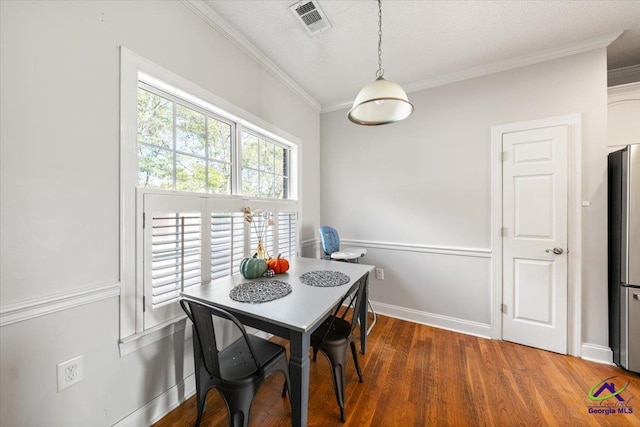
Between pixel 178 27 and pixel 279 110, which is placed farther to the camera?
pixel 279 110

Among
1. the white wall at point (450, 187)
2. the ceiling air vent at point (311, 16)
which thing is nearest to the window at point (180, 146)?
the ceiling air vent at point (311, 16)

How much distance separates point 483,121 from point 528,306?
74.6 inches

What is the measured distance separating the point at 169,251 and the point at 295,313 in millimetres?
925

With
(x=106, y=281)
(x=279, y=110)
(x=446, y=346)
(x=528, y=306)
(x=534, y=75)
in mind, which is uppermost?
(x=534, y=75)

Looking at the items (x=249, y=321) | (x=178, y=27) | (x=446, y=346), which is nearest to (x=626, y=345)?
(x=446, y=346)

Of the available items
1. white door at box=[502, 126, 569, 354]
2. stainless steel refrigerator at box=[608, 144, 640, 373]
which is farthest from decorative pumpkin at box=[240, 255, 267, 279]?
stainless steel refrigerator at box=[608, 144, 640, 373]

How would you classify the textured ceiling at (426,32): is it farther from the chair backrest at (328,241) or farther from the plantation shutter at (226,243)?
the chair backrest at (328,241)

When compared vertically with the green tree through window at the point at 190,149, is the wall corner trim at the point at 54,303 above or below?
below

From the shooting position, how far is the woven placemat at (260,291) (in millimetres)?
1331

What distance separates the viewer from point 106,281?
1210mm

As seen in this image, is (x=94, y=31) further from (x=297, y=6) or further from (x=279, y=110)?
(x=279, y=110)

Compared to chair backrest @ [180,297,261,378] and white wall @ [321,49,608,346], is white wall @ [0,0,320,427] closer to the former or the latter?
chair backrest @ [180,297,261,378]

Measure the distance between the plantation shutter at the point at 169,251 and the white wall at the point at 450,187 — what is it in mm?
1983

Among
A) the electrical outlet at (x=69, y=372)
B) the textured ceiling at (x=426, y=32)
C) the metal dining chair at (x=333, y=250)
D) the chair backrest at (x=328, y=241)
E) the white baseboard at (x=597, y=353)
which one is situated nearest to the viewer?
the electrical outlet at (x=69, y=372)
